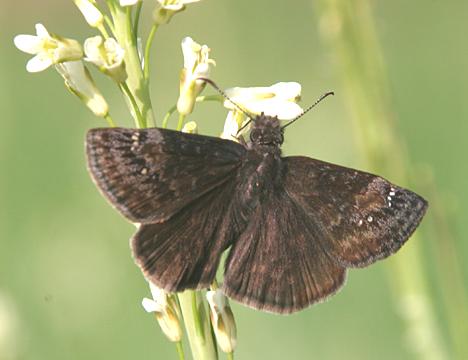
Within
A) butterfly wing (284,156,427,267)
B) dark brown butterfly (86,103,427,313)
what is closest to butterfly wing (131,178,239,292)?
dark brown butterfly (86,103,427,313)

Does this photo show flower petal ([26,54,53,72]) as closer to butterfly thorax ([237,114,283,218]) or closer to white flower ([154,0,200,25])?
white flower ([154,0,200,25])

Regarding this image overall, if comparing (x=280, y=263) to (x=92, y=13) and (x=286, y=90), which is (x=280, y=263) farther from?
(x=92, y=13)

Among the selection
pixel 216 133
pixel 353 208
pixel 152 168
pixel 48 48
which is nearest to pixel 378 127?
pixel 353 208

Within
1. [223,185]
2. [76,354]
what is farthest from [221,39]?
[223,185]

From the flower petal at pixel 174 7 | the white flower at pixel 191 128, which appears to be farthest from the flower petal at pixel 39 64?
the white flower at pixel 191 128

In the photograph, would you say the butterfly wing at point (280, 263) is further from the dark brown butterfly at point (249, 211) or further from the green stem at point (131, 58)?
the green stem at point (131, 58)

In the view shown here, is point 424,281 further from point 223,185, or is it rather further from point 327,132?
point 327,132
